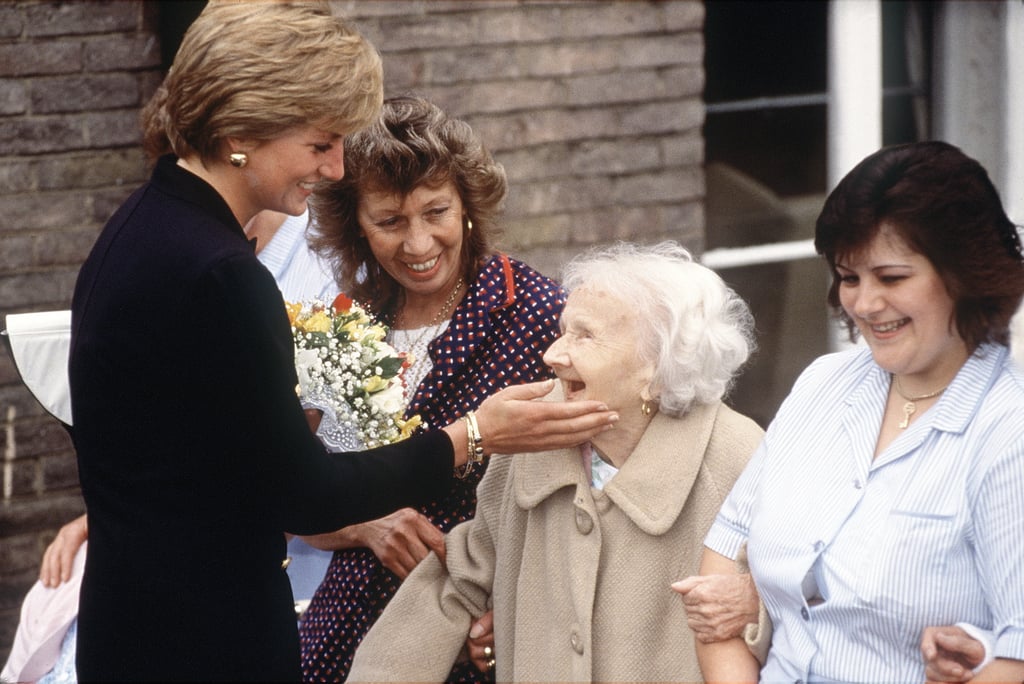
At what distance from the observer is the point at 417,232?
3.48 m

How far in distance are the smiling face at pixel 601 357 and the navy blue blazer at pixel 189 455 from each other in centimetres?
60

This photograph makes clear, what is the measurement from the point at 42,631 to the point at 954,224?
97.6 inches

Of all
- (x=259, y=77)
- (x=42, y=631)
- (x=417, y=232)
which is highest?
(x=259, y=77)

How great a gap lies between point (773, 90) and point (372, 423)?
3.31 metres

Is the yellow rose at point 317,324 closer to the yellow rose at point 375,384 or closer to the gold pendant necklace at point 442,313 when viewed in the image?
the yellow rose at point 375,384

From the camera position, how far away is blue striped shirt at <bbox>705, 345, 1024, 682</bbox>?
95.5 inches

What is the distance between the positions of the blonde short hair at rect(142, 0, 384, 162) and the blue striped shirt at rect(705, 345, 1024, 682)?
118cm

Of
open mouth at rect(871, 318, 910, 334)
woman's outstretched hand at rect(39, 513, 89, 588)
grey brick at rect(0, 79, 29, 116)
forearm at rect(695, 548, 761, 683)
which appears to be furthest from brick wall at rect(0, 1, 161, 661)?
open mouth at rect(871, 318, 910, 334)

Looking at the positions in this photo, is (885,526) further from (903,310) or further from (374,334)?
(374,334)

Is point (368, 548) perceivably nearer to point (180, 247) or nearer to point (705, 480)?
point (705, 480)

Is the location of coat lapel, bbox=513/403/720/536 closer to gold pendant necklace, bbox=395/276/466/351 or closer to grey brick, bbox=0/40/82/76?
gold pendant necklace, bbox=395/276/466/351

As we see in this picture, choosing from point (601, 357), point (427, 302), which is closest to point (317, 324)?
point (427, 302)

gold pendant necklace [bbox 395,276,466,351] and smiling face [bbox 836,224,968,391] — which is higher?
smiling face [bbox 836,224,968,391]

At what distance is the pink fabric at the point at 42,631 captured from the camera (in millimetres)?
3453
